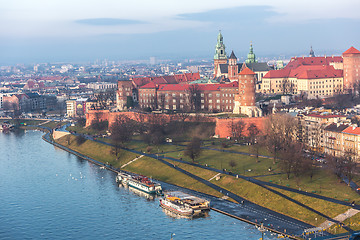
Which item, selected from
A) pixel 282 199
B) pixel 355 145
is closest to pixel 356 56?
pixel 355 145

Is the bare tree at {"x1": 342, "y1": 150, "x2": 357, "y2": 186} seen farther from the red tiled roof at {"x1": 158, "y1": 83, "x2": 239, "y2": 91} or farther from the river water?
the red tiled roof at {"x1": 158, "y1": 83, "x2": 239, "y2": 91}

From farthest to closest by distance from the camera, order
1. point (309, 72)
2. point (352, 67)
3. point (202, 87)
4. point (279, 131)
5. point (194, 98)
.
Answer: point (352, 67), point (309, 72), point (202, 87), point (194, 98), point (279, 131)

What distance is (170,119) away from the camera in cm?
11069

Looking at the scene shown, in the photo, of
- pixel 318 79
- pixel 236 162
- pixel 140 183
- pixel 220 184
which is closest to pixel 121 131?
pixel 140 183

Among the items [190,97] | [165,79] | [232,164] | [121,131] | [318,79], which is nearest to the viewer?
[232,164]

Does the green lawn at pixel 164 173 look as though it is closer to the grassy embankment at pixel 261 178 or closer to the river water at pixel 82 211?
the grassy embankment at pixel 261 178

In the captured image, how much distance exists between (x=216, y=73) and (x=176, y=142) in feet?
189

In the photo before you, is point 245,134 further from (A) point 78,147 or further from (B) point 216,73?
(B) point 216,73

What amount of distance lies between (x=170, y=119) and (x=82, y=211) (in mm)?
45140

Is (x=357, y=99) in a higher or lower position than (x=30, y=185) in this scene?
higher

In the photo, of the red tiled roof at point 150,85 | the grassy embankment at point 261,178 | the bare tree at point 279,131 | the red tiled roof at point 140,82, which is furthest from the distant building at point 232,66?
the grassy embankment at point 261,178

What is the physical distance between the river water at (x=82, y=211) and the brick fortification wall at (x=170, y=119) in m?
21.0

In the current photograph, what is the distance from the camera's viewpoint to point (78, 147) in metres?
110

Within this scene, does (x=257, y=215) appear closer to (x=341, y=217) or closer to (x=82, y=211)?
(x=341, y=217)
